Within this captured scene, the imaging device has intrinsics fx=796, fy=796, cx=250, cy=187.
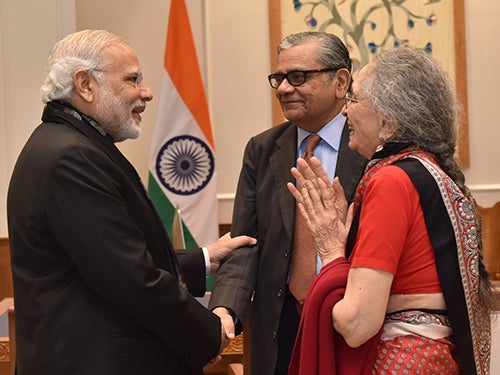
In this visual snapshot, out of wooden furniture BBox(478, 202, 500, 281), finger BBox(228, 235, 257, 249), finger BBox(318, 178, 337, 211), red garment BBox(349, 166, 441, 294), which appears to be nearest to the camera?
red garment BBox(349, 166, 441, 294)

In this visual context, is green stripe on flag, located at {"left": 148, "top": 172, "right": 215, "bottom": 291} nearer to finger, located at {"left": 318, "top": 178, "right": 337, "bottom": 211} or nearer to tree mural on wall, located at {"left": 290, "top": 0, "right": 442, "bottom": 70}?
tree mural on wall, located at {"left": 290, "top": 0, "right": 442, "bottom": 70}

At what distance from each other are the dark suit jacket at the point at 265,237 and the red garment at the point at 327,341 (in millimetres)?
686

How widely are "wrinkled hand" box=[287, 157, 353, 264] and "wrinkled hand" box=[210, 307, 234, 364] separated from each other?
0.54 meters

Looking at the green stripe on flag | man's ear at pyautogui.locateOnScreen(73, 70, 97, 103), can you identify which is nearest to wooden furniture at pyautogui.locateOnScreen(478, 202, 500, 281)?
the green stripe on flag

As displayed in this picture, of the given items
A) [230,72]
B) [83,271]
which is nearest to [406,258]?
[83,271]

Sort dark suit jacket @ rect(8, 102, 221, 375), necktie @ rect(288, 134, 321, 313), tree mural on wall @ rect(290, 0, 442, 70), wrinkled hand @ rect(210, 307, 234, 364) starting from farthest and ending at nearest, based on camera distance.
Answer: tree mural on wall @ rect(290, 0, 442, 70) → necktie @ rect(288, 134, 321, 313) → wrinkled hand @ rect(210, 307, 234, 364) → dark suit jacket @ rect(8, 102, 221, 375)

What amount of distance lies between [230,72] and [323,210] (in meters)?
4.29

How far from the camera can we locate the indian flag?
593 cm

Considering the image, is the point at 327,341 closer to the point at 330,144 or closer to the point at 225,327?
the point at 225,327

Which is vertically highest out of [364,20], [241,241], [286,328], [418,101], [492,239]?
[364,20]

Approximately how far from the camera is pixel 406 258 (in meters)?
2.15

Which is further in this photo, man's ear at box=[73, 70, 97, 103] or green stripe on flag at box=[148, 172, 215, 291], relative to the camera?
green stripe on flag at box=[148, 172, 215, 291]

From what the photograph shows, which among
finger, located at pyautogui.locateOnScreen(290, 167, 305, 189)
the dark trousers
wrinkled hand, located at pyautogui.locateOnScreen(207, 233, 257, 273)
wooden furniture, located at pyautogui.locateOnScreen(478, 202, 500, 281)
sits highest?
finger, located at pyautogui.locateOnScreen(290, 167, 305, 189)

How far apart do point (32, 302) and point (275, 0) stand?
4.66 metres
